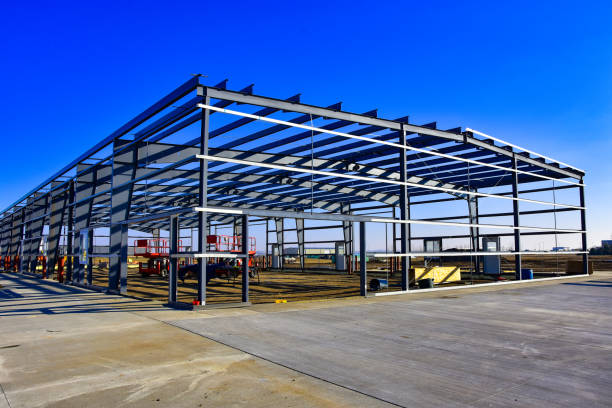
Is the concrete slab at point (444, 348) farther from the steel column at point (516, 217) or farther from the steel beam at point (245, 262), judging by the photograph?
the steel column at point (516, 217)

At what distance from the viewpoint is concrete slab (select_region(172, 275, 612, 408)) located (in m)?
5.09

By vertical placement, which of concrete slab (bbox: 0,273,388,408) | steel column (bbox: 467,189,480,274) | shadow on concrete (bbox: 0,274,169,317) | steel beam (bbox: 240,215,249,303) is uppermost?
steel column (bbox: 467,189,480,274)

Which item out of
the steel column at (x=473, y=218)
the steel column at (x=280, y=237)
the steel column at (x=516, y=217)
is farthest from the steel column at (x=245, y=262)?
the steel column at (x=280, y=237)

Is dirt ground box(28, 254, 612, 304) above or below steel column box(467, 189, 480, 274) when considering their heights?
below

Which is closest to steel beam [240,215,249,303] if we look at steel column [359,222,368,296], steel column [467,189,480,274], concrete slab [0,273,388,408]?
concrete slab [0,273,388,408]

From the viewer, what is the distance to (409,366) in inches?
244

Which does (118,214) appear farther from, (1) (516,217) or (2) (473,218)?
(2) (473,218)

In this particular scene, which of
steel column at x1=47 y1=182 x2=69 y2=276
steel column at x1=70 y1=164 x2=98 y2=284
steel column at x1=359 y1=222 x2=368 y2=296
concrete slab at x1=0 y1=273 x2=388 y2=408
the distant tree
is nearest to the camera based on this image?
concrete slab at x1=0 y1=273 x2=388 y2=408

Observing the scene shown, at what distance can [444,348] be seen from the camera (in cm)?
735

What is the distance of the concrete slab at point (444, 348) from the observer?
509 cm

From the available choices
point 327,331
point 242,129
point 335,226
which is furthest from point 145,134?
point 335,226

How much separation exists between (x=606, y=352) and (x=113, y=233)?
1609 centimetres

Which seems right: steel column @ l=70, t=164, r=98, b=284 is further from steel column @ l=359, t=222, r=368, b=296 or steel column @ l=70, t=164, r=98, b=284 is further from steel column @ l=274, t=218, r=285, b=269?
steel column @ l=274, t=218, r=285, b=269

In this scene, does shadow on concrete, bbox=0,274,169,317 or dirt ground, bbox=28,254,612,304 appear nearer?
shadow on concrete, bbox=0,274,169,317
